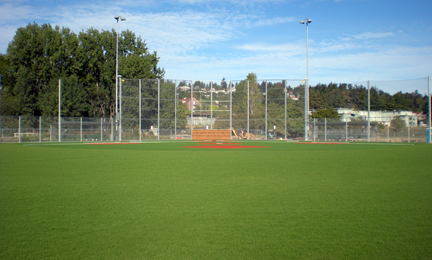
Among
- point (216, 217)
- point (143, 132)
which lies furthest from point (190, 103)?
point (216, 217)

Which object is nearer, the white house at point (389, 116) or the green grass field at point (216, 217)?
the green grass field at point (216, 217)

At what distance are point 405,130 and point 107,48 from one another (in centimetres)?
3964

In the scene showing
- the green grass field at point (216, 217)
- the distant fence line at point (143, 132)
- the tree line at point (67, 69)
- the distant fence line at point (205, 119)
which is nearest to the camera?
the green grass field at point (216, 217)

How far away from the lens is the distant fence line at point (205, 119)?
105ft

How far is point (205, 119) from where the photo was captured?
37594 millimetres

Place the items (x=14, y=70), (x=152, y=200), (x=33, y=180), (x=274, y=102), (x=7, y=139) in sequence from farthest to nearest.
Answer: (x=14, y=70), (x=274, y=102), (x=7, y=139), (x=33, y=180), (x=152, y=200)

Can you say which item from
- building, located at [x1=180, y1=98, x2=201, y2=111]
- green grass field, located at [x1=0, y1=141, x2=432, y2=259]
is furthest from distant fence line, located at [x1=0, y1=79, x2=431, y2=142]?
green grass field, located at [x1=0, y1=141, x2=432, y2=259]

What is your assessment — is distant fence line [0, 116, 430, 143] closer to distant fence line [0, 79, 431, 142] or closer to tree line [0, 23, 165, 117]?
distant fence line [0, 79, 431, 142]

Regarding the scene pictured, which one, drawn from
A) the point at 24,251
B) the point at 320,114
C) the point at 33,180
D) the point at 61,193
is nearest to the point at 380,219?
the point at 24,251

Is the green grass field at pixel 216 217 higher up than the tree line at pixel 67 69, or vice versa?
the tree line at pixel 67 69

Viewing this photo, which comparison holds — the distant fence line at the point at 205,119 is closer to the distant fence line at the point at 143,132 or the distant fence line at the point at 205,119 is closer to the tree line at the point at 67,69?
the distant fence line at the point at 143,132

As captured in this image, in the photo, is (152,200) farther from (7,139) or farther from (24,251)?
(7,139)

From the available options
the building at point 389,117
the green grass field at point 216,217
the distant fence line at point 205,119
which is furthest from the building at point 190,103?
the green grass field at point 216,217

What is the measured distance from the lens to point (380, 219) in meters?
4.68
